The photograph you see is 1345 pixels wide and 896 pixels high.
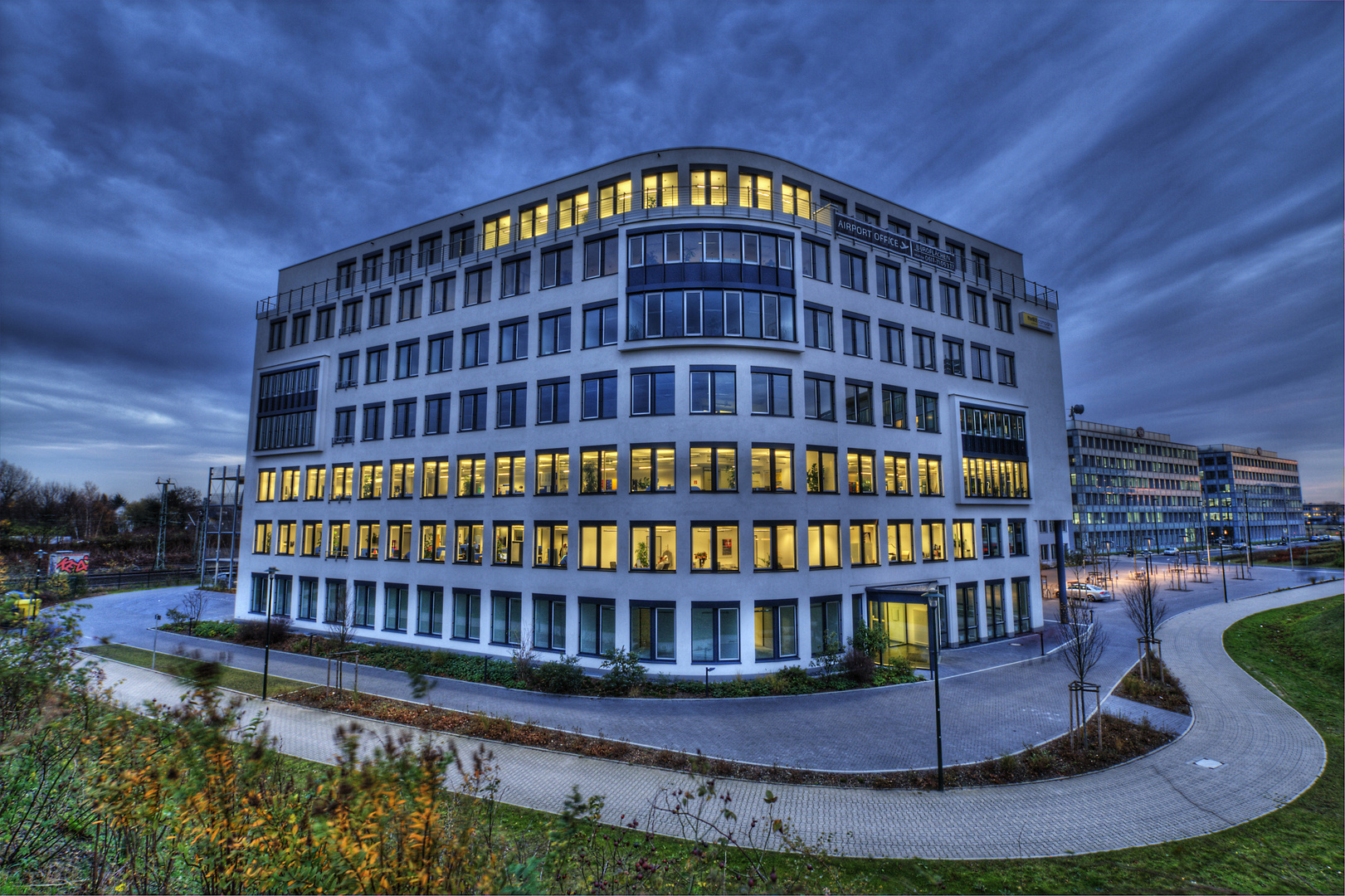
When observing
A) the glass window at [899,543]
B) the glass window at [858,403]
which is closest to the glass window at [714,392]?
the glass window at [858,403]

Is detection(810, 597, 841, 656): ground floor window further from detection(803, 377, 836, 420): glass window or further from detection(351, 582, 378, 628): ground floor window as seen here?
detection(351, 582, 378, 628): ground floor window

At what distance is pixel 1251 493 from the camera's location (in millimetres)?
130125

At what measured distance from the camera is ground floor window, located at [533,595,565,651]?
27219mm

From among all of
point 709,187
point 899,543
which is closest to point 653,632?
point 899,543

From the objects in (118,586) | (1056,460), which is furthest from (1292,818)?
(118,586)

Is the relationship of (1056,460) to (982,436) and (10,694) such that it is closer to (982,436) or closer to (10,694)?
(982,436)

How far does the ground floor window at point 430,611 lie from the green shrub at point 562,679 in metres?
11.2

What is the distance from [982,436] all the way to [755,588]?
18.4m

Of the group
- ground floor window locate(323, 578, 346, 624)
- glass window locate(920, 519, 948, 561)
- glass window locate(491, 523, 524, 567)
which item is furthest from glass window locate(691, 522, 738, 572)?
ground floor window locate(323, 578, 346, 624)

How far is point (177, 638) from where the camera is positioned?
3244 cm

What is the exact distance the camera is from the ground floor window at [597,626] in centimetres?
2591

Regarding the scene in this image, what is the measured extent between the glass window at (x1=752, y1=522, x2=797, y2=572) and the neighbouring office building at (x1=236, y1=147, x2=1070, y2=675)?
0.39 feet

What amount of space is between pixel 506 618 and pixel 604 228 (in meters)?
20.8

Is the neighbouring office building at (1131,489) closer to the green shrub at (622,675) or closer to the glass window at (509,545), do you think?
the green shrub at (622,675)
